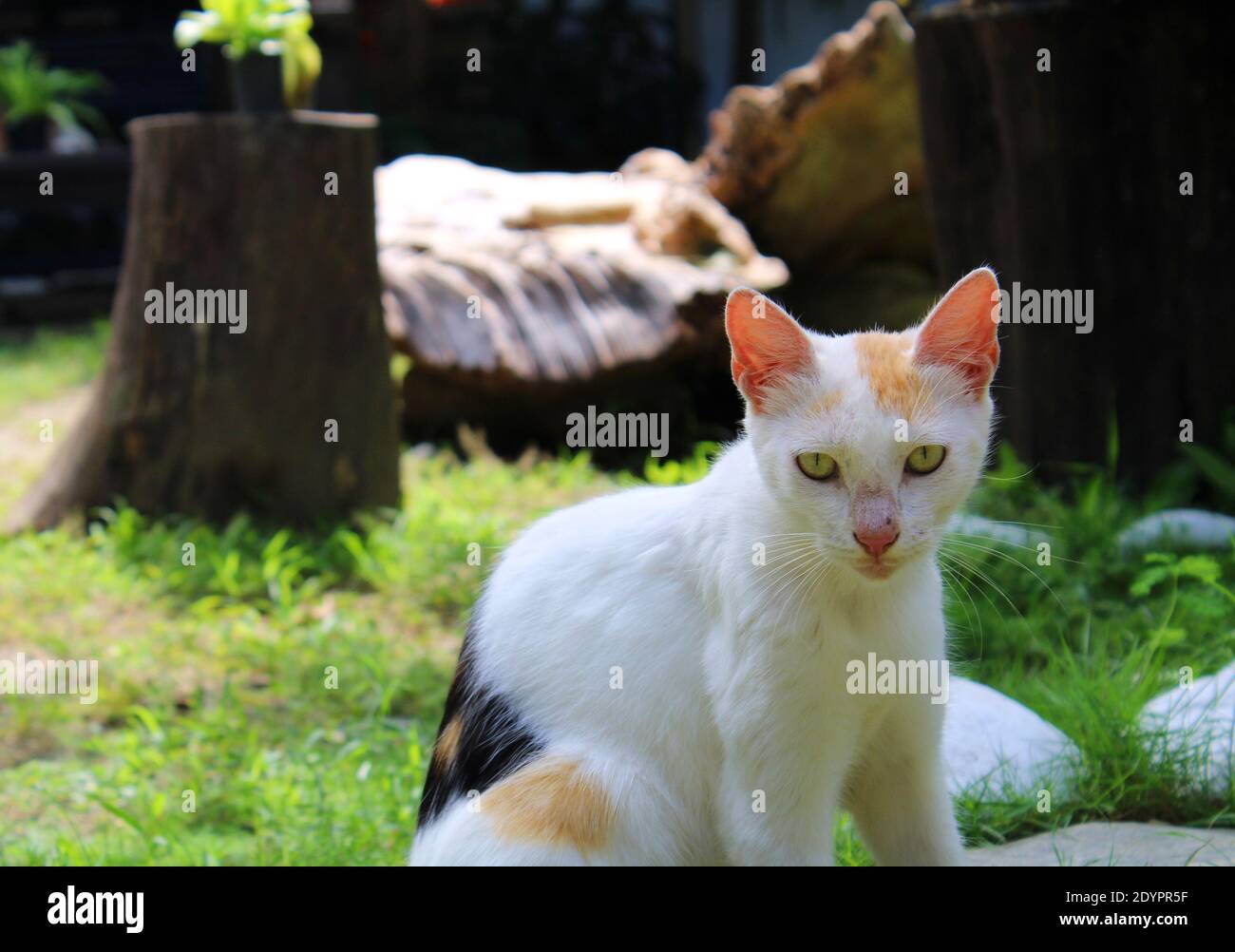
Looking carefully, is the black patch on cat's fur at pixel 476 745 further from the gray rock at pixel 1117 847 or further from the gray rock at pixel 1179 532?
the gray rock at pixel 1179 532

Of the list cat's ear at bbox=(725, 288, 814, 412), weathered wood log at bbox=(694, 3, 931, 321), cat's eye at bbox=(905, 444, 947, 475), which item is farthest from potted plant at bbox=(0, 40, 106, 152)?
cat's eye at bbox=(905, 444, 947, 475)

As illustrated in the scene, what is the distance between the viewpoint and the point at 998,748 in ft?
10.9

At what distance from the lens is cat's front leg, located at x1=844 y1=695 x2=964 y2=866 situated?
8.22 feet

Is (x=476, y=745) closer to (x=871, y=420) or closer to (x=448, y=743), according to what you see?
(x=448, y=743)

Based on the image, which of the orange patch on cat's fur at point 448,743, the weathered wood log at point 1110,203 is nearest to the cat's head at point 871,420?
the orange patch on cat's fur at point 448,743

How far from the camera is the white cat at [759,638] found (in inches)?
88.4

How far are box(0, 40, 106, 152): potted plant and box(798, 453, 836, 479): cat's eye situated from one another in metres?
11.2

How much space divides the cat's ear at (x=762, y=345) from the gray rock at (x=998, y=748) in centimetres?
115

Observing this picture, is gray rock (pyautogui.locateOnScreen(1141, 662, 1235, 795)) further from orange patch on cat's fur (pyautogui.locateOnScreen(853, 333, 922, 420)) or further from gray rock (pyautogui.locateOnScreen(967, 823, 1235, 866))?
orange patch on cat's fur (pyautogui.locateOnScreen(853, 333, 922, 420))

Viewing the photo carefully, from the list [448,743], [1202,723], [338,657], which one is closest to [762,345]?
[448,743]

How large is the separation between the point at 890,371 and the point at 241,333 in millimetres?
3844

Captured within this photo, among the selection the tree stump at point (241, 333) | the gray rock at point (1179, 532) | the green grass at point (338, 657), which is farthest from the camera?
the tree stump at point (241, 333)
